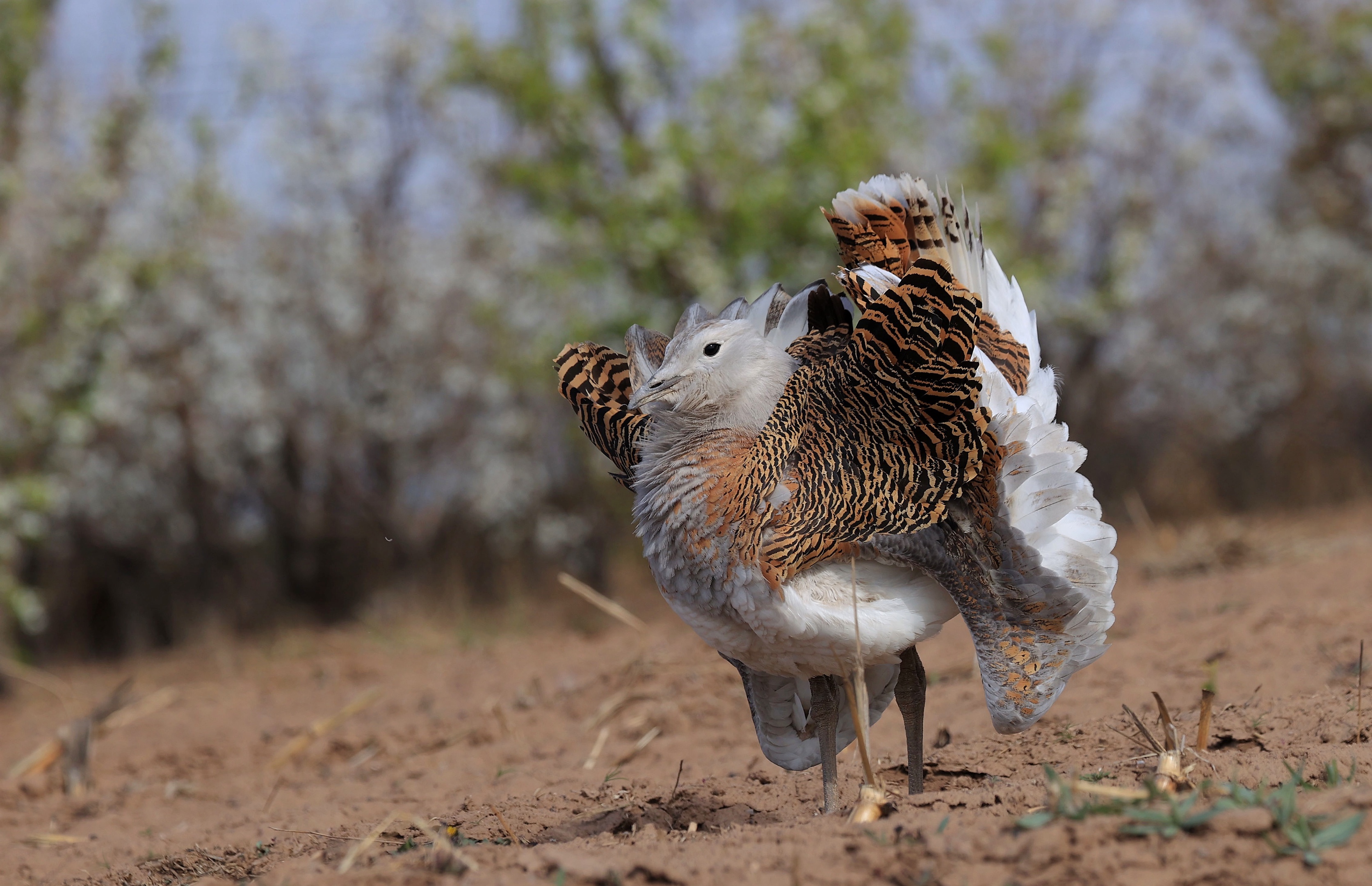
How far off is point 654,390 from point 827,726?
1089 millimetres

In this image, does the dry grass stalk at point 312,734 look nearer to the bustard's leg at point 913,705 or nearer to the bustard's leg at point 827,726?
the bustard's leg at point 827,726

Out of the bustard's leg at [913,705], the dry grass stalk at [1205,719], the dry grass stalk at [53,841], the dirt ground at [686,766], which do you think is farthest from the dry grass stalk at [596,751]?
the dry grass stalk at [1205,719]

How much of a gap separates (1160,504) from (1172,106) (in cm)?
429

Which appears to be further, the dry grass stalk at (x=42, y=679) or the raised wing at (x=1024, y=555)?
the dry grass stalk at (x=42, y=679)

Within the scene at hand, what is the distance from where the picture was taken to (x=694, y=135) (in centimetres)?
966

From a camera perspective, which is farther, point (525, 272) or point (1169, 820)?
point (525, 272)

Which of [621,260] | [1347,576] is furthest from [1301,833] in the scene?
[621,260]

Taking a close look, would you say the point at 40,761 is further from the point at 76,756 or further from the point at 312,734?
the point at 312,734

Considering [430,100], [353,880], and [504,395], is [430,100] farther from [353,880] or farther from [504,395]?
[353,880]

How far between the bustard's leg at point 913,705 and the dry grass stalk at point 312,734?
315 cm

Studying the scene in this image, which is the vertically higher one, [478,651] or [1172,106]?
[1172,106]

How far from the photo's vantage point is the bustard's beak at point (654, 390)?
3.17 m

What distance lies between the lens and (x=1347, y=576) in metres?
5.81

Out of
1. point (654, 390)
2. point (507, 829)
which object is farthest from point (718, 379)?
point (507, 829)
